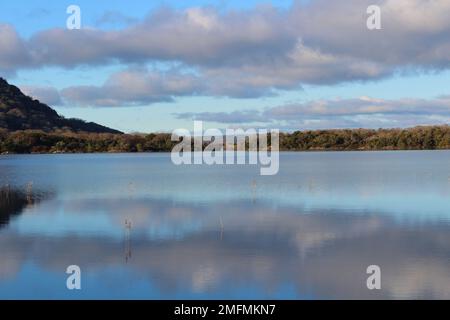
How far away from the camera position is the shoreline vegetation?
6531 inches

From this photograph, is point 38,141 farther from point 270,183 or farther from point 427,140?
point 270,183

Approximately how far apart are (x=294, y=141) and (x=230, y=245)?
527ft

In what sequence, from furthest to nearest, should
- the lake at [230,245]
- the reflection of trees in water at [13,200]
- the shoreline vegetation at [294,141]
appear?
the shoreline vegetation at [294,141]
the reflection of trees in water at [13,200]
the lake at [230,245]

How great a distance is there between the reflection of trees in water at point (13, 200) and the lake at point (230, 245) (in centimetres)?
12

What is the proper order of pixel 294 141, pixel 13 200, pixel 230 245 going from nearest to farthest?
pixel 230 245
pixel 13 200
pixel 294 141

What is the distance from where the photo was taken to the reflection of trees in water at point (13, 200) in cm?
2891

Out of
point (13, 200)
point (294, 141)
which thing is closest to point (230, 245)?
point (13, 200)

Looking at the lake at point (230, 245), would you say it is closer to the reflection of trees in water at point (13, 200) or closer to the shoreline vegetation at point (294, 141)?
the reflection of trees in water at point (13, 200)

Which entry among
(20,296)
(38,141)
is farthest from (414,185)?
(38,141)

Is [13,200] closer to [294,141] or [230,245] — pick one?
[230,245]

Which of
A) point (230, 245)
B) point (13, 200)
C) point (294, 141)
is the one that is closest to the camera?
point (230, 245)

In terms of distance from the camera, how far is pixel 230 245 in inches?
770

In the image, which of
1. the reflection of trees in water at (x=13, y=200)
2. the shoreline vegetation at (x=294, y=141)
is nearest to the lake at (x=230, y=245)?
the reflection of trees in water at (x=13, y=200)

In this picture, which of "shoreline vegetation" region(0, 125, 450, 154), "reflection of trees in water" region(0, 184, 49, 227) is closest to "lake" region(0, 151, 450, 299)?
"reflection of trees in water" region(0, 184, 49, 227)
